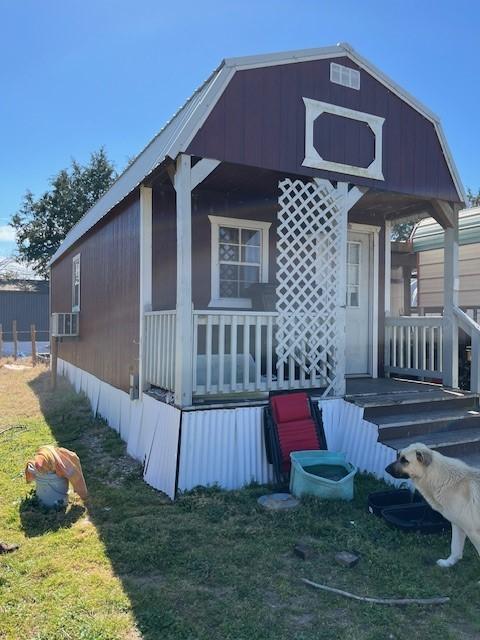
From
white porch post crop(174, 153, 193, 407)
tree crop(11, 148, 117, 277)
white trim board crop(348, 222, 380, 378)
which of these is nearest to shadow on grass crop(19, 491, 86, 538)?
white porch post crop(174, 153, 193, 407)

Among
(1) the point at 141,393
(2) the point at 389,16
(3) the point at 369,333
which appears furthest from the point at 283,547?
(2) the point at 389,16

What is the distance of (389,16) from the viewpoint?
661 cm

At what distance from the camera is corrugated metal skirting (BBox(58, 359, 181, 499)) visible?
14.9 feet

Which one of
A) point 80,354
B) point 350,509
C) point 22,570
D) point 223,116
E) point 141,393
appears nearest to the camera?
point 22,570

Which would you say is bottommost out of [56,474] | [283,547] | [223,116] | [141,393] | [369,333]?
[283,547]

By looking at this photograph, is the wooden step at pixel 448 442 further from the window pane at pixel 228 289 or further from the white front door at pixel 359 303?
the window pane at pixel 228 289

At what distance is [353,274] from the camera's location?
7430 mm

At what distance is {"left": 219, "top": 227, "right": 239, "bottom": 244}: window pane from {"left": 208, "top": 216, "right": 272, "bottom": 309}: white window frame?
56 mm

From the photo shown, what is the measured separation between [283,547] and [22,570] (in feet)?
5.49

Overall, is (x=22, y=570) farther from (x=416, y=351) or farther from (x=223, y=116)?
(x=416, y=351)

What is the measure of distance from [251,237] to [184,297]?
8.14ft

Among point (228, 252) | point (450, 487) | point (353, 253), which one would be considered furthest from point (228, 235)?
point (450, 487)

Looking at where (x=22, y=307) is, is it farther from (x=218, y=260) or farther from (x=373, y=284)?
(x=373, y=284)

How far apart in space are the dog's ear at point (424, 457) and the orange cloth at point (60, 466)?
267 cm
